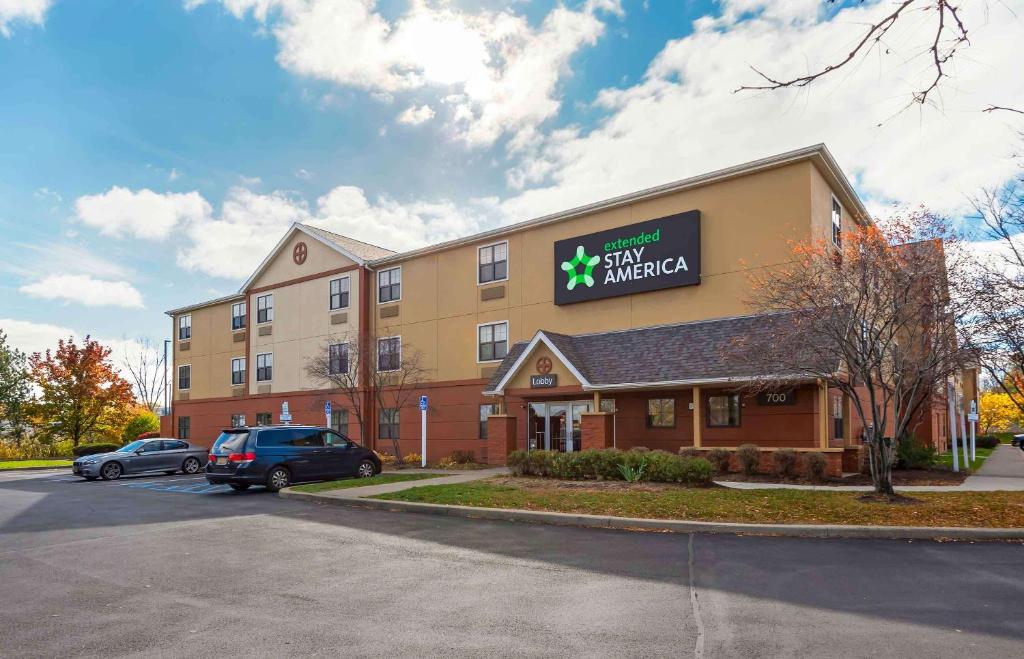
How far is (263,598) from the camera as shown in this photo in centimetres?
731

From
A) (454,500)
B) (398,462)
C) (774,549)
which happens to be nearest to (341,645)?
(774,549)

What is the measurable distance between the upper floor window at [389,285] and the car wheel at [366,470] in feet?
37.3

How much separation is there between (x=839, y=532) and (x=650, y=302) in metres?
13.8

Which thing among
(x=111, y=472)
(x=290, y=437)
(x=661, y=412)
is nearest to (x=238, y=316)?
(x=111, y=472)

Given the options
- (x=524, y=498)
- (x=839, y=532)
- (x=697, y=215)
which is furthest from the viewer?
(x=697, y=215)

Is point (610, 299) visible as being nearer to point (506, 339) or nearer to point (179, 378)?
point (506, 339)

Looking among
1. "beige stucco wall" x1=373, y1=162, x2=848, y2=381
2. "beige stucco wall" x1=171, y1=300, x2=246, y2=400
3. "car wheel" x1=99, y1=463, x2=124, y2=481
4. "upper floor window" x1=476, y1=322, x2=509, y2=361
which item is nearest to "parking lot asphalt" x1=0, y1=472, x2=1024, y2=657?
"beige stucco wall" x1=373, y1=162, x2=848, y2=381

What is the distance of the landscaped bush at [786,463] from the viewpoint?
1842 centimetres

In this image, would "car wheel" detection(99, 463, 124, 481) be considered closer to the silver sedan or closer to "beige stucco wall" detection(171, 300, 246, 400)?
the silver sedan

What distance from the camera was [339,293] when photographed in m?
34.1

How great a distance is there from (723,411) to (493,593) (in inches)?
608

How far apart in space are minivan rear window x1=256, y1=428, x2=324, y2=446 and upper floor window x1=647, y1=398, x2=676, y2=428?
10.0 meters

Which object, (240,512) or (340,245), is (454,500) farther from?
(340,245)

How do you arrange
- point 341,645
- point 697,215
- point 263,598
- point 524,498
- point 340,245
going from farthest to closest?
point 340,245, point 697,215, point 524,498, point 263,598, point 341,645
